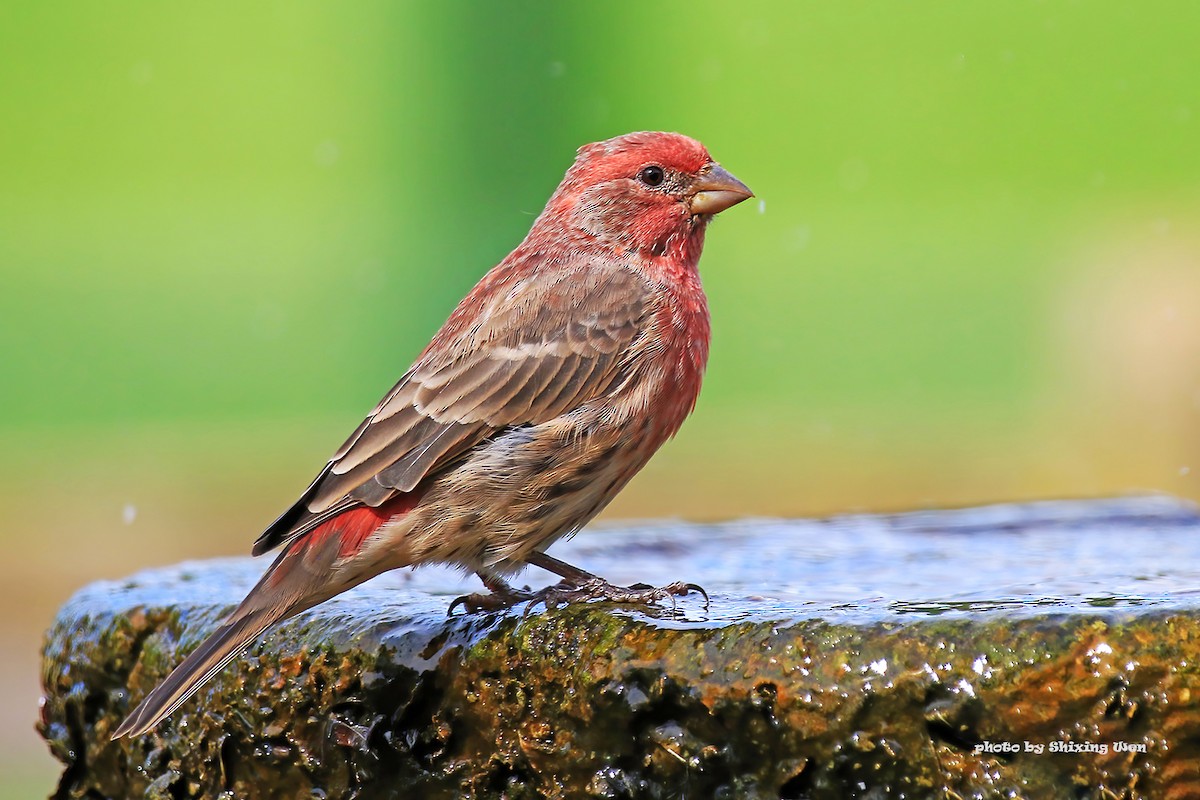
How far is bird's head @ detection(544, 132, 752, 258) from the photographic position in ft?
16.5

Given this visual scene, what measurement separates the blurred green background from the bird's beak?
5920mm

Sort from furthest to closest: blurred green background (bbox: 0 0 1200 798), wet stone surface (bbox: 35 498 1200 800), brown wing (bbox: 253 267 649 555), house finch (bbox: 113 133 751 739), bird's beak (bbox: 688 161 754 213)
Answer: blurred green background (bbox: 0 0 1200 798) → bird's beak (bbox: 688 161 754 213) → brown wing (bbox: 253 267 649 555) → house finch (bbox: 113 133 751 739) → wet stone surface (bbox: 35 498 1200 800)

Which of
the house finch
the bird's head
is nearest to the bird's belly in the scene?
the house finch

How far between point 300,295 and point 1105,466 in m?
7.46

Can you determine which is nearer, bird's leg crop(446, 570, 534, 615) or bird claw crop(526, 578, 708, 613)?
bird claw crop(526, 578, 708, 613)

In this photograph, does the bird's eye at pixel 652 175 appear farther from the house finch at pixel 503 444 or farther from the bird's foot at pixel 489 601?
the bird's foot at pixel 489 601

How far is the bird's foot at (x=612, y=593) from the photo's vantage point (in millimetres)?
3848

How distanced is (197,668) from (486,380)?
3.78ft

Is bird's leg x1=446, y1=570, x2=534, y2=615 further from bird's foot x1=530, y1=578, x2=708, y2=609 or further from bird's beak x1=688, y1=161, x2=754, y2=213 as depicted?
bird's beak x1=688, y1=161, x2=754, y2=213

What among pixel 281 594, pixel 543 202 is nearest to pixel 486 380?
pixel 281 594

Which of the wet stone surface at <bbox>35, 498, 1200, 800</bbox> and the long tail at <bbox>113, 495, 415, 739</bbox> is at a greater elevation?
the long tail at <bbox>113, 495, 415, 739</bbox>

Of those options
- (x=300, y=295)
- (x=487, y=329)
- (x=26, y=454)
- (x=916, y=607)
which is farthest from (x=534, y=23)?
(x=916, y=607)

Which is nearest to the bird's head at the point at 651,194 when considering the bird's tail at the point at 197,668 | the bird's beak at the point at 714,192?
the bird's beak at the point at 714,192

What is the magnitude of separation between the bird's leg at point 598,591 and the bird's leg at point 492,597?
0.07m
